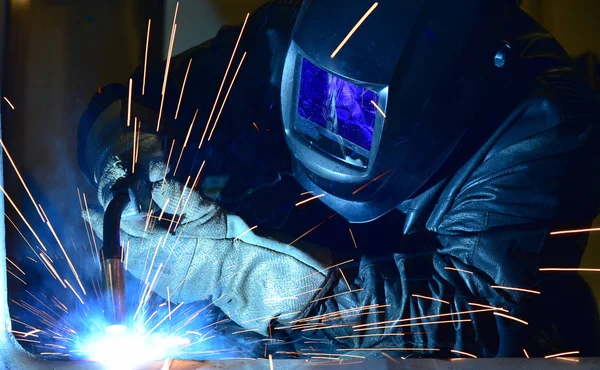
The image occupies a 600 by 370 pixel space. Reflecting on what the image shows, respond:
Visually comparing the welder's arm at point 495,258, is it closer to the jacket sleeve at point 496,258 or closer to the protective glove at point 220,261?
the jacket sleeve at point 496,258

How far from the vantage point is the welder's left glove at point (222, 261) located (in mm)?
1291

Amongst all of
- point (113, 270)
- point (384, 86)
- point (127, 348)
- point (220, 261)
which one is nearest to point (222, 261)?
point (220, 261)

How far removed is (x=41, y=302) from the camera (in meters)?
1.48

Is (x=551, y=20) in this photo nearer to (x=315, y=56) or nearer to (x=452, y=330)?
(x=315, y=56)

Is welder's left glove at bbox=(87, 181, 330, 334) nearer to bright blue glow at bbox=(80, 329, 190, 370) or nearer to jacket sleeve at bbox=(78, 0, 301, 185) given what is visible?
bright blue glow at bbox=(80, 329, 190, 370)

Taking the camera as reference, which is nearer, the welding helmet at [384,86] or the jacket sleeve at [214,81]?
the welding helmet at [384,86]

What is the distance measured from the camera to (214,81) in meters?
1.58

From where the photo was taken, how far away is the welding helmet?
46.1 inches

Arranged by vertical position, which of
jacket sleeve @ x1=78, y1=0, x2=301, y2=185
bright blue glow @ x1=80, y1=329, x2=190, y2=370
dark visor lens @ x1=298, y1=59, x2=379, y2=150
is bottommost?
bright blue glow @ x1=80, y1=329, x2=190, y2=370

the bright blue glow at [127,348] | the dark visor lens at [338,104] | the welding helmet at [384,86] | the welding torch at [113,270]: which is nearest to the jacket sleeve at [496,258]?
the welding helmet at [384,86]

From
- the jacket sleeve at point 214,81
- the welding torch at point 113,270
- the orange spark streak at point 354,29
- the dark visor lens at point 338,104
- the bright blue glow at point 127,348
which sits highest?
the jacket sleeve at point 214,81

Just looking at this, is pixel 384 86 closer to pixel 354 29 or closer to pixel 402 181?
pixel 354 29

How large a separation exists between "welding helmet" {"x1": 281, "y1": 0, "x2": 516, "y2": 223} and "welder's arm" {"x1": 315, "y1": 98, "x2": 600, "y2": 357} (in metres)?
0.16

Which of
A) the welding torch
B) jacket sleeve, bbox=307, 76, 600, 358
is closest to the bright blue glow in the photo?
the welding torch
